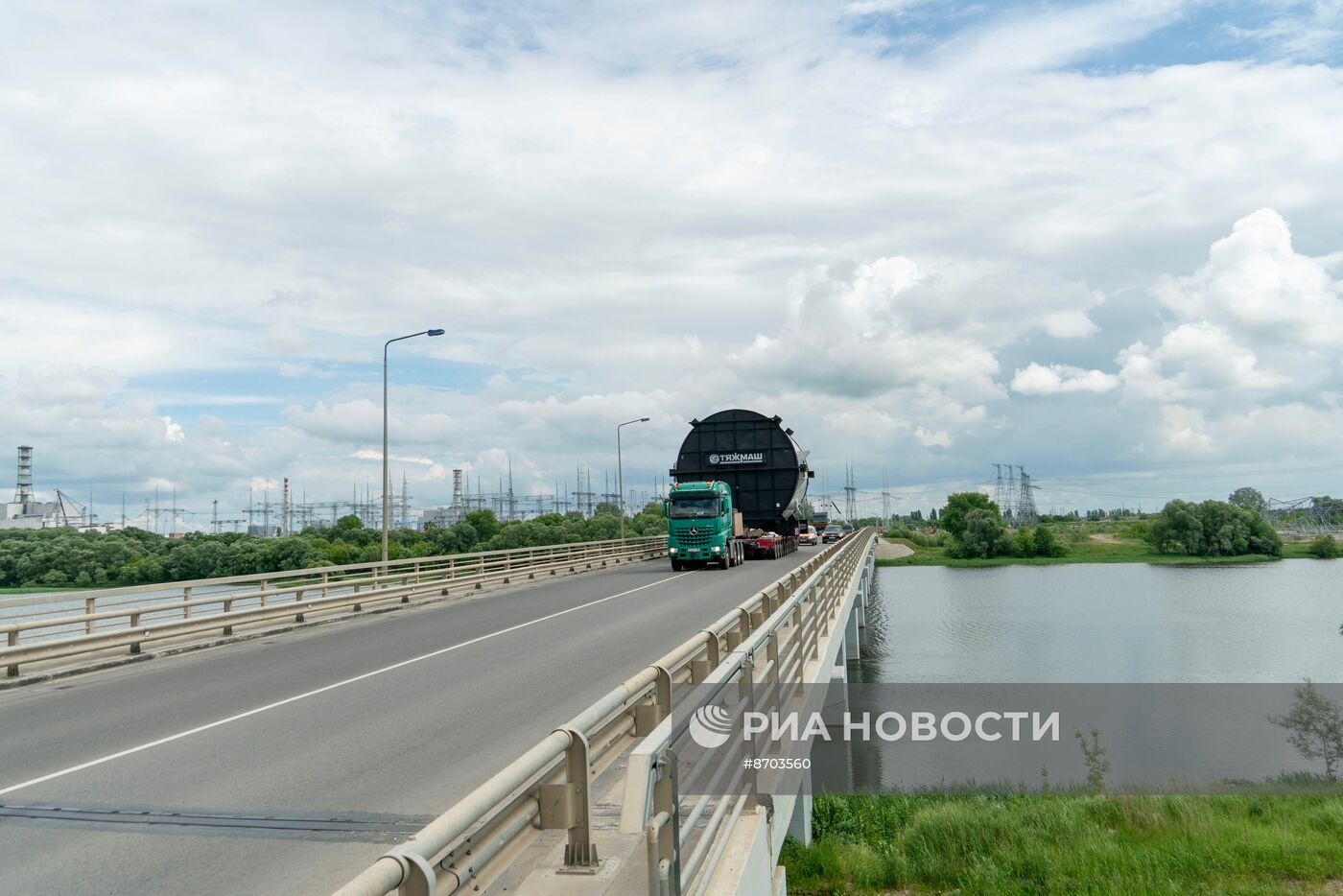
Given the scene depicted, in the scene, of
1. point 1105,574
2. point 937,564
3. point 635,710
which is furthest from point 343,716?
point 937,564

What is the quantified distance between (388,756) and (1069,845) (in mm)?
13270

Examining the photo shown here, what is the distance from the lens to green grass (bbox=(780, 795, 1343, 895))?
15203mm

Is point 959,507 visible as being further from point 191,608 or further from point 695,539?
point 191,608

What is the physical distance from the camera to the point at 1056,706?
97.8 feet

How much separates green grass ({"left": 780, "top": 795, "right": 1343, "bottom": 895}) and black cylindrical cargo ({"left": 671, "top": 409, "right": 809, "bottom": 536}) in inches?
836

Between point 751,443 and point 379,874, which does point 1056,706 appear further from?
point 379,874

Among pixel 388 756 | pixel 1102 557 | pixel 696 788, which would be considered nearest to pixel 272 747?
pixel 388 756

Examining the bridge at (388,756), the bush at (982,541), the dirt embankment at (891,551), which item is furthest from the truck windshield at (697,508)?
the bush at (982,541)

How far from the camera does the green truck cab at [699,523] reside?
118 feet

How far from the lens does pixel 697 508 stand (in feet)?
118

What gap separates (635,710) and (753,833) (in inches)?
43.4

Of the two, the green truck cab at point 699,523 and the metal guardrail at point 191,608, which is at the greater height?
the green truck cab at point 699,523

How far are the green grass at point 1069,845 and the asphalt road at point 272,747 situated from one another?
4.65m

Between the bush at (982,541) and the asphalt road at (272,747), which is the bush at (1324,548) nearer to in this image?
the bush at (982,541)
